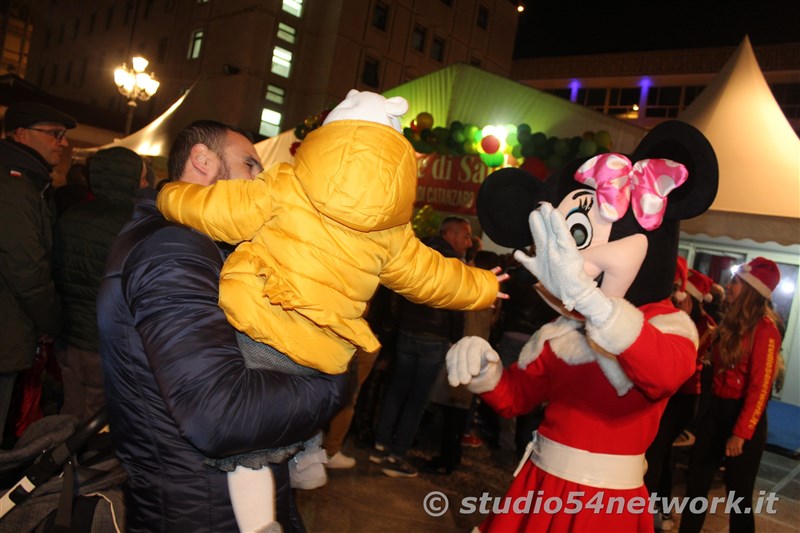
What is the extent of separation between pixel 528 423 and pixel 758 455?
1.99 meters

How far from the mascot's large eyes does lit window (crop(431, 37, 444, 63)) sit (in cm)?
2714

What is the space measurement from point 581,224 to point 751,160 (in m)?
5.45

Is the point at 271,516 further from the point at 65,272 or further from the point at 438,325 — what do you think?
the point at 438,325

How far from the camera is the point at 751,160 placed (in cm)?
607

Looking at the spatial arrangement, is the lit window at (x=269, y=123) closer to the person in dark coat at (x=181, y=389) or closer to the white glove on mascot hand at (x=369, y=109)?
the white glove on mascot hand at (x=369, y=109)

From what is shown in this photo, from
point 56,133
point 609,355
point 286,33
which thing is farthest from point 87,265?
point 286,33

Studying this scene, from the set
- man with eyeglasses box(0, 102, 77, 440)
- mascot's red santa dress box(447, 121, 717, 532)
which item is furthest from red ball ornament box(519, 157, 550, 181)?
man with eyeglasses box(0, 102, 77, 440)

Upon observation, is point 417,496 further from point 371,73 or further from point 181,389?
point 371,73

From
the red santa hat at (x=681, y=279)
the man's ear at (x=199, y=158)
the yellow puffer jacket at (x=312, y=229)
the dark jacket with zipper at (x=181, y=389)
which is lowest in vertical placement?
the dark jacket with zipper at (x=181, y=389)

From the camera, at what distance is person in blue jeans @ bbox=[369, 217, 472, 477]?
457cm

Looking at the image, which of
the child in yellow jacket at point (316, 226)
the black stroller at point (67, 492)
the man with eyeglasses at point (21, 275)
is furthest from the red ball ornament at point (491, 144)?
A: the black stroller at point (67, 492)

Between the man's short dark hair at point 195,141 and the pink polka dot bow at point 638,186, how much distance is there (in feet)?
4.21

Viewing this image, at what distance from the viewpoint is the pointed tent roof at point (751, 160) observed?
18.8 feet

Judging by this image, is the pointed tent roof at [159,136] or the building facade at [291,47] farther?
the building facade at [291,47]
